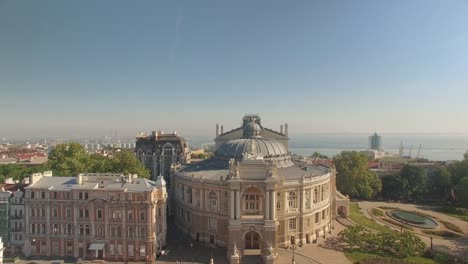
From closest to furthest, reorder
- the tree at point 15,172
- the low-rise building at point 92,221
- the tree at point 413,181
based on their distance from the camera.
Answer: the low-rise building at point 92,221 < the tree at point 15,172 < the tree at point 413,181

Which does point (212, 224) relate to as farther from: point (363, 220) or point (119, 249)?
point (363, 220)

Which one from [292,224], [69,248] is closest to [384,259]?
[292,224]

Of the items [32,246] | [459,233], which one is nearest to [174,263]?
[32,246]

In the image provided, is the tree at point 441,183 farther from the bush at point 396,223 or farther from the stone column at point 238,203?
the stone column at point 238,203

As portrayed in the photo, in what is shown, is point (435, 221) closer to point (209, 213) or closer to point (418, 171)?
point (418, 171)

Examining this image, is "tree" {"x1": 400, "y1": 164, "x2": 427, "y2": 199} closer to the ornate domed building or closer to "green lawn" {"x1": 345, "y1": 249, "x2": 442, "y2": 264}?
the ornate domed building

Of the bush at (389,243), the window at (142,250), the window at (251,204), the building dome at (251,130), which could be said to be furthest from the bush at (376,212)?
the window at (142,250)
